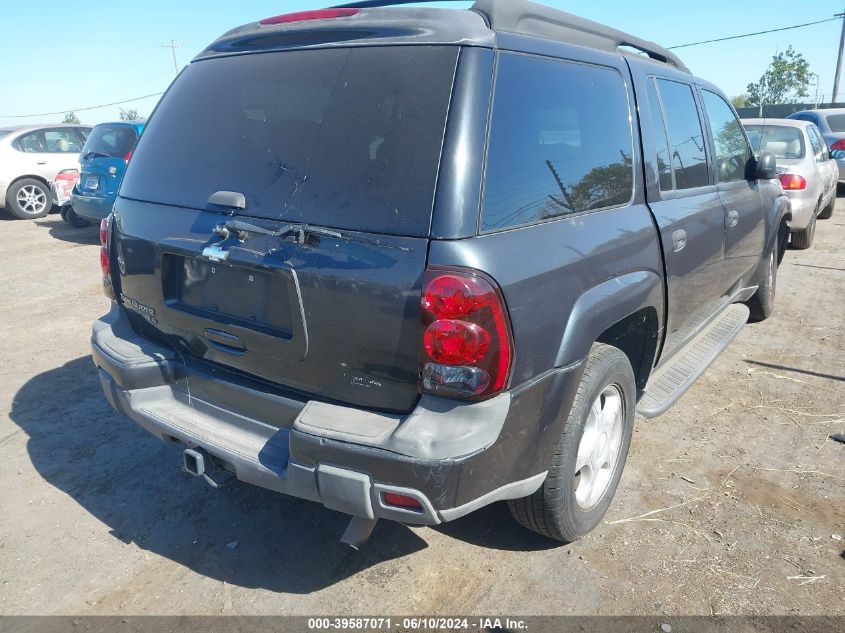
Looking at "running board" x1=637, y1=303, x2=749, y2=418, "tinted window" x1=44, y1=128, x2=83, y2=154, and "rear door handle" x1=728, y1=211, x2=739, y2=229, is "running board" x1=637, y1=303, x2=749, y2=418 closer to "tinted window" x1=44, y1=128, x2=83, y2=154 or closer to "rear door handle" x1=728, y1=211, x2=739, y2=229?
"rear door handle" x1=728, y1=211, x2=739, y2=229

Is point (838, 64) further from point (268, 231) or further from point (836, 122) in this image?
point (268, 231)

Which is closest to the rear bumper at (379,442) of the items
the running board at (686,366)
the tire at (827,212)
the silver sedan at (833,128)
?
the running board at (686,366)

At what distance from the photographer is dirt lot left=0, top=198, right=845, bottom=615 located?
2.65m

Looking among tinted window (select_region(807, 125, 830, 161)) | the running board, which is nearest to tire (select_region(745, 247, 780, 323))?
the running board

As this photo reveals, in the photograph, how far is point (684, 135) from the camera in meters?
3.73

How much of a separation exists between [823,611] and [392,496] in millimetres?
1752

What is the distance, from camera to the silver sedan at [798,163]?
809 centimetres

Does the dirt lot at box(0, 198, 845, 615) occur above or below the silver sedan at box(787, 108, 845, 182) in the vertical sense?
below

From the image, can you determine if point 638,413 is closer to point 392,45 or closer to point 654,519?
point 654,519

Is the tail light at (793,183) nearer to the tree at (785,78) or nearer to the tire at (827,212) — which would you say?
the tire at (827,212)

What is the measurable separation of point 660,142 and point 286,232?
2.06 meters

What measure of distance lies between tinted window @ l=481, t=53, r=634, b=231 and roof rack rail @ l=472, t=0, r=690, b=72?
135mm

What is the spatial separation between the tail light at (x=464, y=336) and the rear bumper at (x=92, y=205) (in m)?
8.52

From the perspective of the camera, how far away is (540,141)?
2.54 metres
